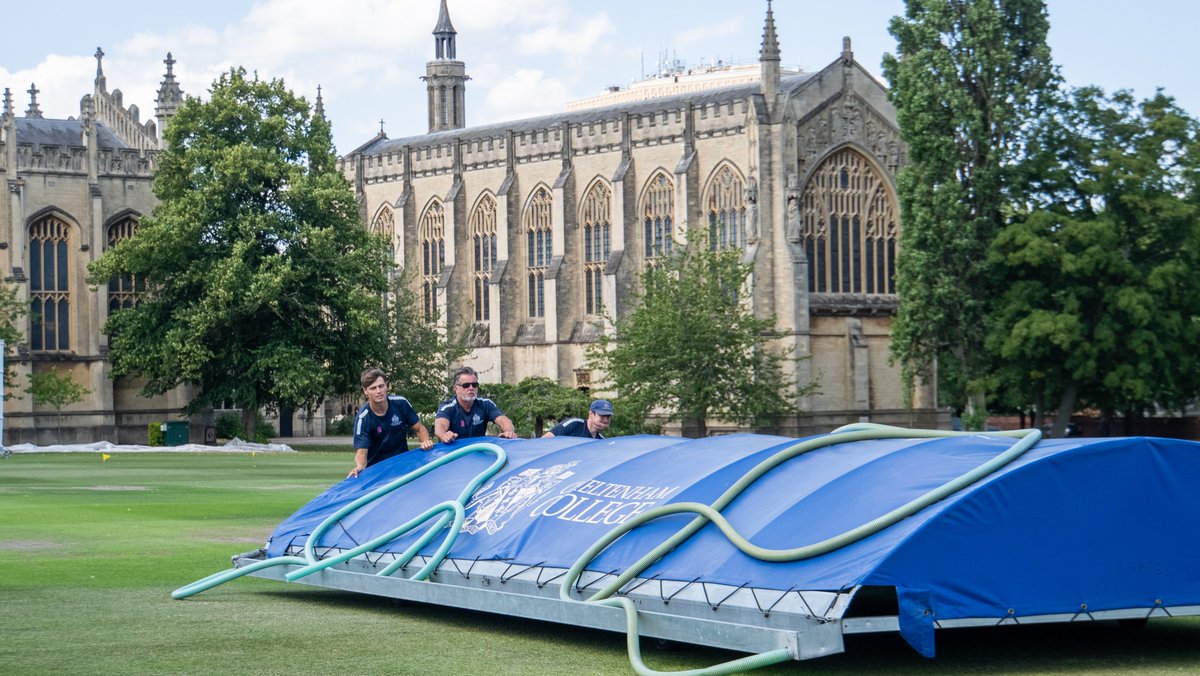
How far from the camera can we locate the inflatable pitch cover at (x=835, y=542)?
12.8m

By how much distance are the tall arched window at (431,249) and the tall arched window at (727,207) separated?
60.8 ft

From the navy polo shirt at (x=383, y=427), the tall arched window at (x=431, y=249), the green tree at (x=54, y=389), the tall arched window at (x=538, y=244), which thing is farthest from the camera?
the tall arched window at (x=431, y=249)

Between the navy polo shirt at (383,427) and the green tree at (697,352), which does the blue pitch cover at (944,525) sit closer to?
the navy polo shirt at (383,427)

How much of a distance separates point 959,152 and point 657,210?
75.0 ft

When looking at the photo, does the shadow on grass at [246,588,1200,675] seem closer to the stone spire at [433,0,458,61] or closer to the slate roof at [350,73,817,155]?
the slate roof at [350,73,817,155]

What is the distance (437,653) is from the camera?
13.8m

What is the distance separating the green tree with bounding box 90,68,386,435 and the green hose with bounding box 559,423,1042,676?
48.6m

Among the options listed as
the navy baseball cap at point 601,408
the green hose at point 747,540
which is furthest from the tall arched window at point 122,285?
the green hose at point 747,540

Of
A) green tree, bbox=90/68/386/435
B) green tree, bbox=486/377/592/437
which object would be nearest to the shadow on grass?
green tree, bbox=486/377/592/437

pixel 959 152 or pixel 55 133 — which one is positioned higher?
pixel 55 133

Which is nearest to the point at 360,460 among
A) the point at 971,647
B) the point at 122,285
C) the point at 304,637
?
the point at 304,637

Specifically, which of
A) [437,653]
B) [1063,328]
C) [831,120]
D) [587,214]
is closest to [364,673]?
[437,653]

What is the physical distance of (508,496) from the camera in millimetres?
Result: 16812

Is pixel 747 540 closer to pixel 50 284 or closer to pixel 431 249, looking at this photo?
pixel 50 284
